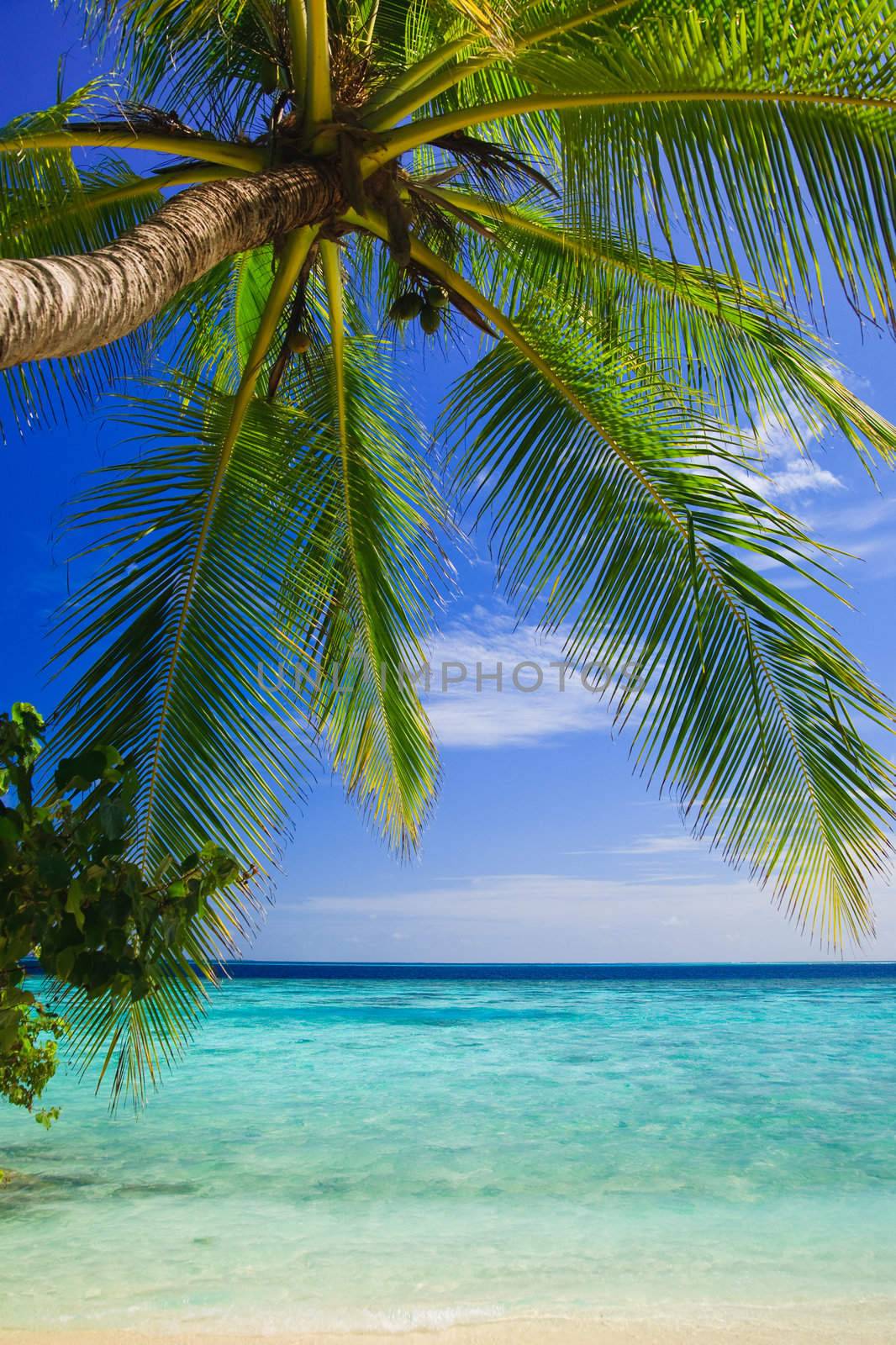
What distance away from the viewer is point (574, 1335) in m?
4.39

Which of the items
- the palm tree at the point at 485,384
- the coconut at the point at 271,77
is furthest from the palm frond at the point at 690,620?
the coconut at the point at 271,77

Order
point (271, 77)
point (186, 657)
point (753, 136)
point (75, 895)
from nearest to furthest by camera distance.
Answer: point (75, 895) → point (753, 136) → point (186, 657) → point (271, 77)

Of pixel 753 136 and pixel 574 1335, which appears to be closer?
pixel 753 136

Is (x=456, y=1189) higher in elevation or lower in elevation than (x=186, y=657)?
lower

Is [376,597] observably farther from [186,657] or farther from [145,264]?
[145,264]

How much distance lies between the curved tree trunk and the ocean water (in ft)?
14.2

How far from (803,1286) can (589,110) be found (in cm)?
559

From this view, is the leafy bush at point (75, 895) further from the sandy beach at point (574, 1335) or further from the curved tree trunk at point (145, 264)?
the sandy beach at point (574, 1335)

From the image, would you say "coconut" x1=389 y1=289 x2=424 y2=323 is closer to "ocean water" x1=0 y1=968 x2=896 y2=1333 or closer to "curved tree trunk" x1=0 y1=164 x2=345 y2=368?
"curved tree trunk" x1=0 y1=164 x2=345 y2=368

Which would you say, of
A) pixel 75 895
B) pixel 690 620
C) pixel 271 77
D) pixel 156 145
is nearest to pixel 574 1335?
pixel 690 620

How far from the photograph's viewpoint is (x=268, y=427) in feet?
15.4

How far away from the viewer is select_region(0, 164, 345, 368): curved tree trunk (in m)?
2.00

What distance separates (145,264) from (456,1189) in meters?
6.93

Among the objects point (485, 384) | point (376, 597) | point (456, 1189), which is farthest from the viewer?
point (456, 1189)
